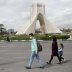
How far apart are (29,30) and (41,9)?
9.39m

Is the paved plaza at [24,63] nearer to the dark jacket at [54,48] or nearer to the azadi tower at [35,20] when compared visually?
the dark jacket at [54,48]

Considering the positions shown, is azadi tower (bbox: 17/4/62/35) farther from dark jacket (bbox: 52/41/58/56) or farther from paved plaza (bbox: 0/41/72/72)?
dark jacket (bbox: 52/41/58/56)

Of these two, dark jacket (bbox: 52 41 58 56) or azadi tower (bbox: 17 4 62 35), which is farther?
azadi tower (bbox: 17 4 62 35)

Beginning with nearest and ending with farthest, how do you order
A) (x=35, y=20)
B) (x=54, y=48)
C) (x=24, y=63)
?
(x=54, y=48)
(x=24, y=63)
(x=35, y=20)

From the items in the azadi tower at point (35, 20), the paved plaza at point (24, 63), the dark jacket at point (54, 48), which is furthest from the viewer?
the azadi tower at point (35, 20)

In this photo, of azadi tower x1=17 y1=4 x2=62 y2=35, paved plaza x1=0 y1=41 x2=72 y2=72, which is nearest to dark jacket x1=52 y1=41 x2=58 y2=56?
paved plaza x1=0 y1=41 x2=72 y2=72

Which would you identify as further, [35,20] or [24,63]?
[35,20]

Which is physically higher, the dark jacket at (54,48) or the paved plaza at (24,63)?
the dark jacket at (54,48)

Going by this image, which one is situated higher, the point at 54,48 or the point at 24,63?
the point at 54,48

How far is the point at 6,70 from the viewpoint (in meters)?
11.9

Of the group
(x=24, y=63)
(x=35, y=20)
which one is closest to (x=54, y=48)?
(x=24, y=63)

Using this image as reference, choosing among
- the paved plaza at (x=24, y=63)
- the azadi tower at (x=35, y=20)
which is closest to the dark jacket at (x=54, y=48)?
the paved plaza at (x=24, y=63)

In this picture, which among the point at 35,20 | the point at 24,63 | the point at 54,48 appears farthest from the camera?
the point at 35,20

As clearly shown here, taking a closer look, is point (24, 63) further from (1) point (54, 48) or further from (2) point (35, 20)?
(2) point (35, 20)
